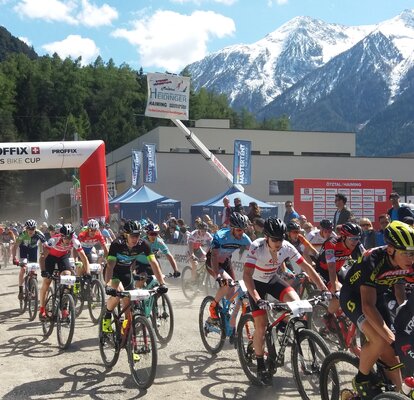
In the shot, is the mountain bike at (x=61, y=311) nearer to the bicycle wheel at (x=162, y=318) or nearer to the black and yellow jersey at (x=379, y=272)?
the bicycle wheel at (x=162, y=318)

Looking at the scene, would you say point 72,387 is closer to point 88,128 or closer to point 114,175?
point 114,175

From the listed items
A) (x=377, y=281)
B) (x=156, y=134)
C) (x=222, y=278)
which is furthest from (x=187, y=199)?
(x=377, y=281)

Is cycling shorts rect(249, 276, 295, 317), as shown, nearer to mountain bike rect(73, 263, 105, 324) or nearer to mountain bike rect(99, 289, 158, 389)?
mountain bike rect(99, 289, 158, 389)

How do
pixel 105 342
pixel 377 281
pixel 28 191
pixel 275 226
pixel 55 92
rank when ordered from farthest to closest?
pixel 55 92, pixel 28 191, pixel 105 342, pixel 275 226, pixel 377 281

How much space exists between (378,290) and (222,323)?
143 inches

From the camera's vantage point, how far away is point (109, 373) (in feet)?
23.2

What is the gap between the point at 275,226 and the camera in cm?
596

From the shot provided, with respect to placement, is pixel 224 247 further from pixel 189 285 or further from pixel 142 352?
pixel 189 285

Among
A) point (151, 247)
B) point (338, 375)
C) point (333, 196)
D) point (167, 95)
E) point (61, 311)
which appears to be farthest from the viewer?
point (167, 95)

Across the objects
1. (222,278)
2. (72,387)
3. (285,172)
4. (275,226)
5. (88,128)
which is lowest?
(72,387)

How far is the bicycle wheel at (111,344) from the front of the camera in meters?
7.07

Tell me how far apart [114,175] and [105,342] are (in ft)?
142

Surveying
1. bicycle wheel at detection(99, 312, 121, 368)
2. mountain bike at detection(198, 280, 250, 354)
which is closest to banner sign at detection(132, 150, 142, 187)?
mountain bike at detection(198, 280, 250, 354)

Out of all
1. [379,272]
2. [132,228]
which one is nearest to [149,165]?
[132,228]
